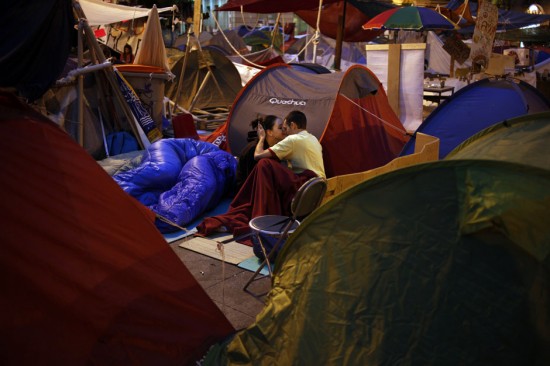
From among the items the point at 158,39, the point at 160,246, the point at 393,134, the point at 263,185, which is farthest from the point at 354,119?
the point at 160,246

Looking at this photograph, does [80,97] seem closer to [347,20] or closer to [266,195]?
[266,195]

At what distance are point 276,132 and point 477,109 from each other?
2507mm

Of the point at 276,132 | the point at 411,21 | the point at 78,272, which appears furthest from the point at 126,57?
the point at 78,272

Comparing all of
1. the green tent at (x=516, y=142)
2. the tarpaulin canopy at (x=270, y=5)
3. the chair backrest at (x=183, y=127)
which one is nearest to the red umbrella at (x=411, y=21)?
the tarpaulin canopy at (x=270, y=5)

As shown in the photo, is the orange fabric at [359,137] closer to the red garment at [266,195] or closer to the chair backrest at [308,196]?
the red garment at [266,195]

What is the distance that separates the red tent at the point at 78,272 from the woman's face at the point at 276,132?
7.94 feet

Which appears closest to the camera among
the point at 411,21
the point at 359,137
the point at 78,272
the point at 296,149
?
the point at 78,272

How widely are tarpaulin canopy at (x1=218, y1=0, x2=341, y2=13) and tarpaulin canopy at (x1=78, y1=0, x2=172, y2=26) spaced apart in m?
1.75

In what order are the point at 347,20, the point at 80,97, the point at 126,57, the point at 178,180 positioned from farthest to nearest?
the point at 126,57 → the point at 347,20 → the point at 80,97 → the point at 178,180

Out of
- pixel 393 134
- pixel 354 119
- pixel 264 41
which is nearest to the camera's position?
pixel 354 119

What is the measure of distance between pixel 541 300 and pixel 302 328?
102 cm

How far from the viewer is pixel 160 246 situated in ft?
10.8

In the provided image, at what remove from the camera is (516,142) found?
3051 millimetres

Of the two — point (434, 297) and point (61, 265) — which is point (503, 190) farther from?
point (61, 265)
